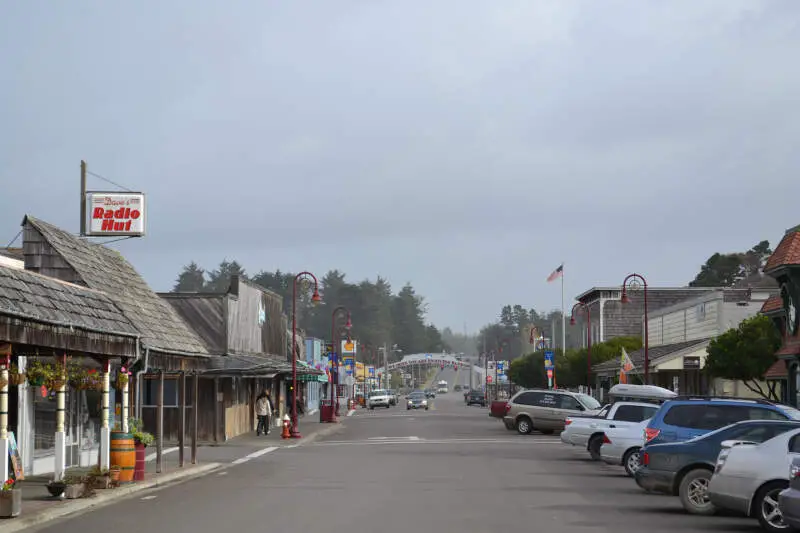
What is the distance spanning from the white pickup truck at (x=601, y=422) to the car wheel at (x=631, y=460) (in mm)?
836

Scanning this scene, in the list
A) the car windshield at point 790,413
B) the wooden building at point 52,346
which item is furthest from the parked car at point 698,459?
the wooden building at point 52,346

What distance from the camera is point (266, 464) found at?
30422mm

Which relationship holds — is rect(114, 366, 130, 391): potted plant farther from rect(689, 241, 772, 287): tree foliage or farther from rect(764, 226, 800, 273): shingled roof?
rect(689, 241, 772, 287): tree foliage

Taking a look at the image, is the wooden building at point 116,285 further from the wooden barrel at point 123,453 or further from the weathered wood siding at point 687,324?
the weathered wood siding at point 687,324

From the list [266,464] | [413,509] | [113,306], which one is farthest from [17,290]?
[266,464]

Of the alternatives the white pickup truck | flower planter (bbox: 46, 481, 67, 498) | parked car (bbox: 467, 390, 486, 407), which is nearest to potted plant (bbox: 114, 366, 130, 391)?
flower planter (bbox: 46, 481, 67, 498)

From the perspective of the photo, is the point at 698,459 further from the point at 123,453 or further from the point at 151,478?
the point at 151,478

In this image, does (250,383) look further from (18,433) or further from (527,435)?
(18,433)

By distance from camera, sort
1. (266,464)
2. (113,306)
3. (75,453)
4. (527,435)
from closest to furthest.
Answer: (113,306) → (75,453) → (266,464) → (527,435)

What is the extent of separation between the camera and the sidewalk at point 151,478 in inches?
689

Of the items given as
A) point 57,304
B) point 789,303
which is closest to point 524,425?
point 789,303

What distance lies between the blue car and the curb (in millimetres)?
10016

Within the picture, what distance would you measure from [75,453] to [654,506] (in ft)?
50.0

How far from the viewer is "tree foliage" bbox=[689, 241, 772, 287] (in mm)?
124000
